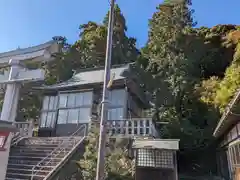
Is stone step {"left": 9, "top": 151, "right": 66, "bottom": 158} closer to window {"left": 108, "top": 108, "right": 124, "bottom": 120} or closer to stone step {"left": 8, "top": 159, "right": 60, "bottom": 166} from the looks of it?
stone step {"left": 8, "top": 159, "right": 60, "bottom": 166}

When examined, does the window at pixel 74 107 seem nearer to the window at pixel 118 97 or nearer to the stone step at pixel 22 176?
the window at pixel 118 97

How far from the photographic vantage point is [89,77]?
15273 millimetres

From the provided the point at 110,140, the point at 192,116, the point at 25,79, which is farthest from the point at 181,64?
the point at 25,79

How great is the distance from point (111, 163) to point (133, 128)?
2.78m

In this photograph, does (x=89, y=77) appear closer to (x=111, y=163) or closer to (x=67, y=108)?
(x=67, y=108)

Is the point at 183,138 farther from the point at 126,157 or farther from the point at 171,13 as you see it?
the point at 171,13

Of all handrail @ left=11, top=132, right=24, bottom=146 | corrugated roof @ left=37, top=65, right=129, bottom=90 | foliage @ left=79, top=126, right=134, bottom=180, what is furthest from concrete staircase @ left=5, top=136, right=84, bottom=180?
corrugated roof @ left=37, top=65, right=129, bottom=90

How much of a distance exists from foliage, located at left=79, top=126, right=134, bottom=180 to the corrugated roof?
5451 mm

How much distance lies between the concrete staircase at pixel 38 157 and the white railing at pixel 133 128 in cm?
186

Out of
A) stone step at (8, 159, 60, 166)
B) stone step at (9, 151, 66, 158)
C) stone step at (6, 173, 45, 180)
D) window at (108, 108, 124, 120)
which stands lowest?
stone step at (6, 173, 45, 180)

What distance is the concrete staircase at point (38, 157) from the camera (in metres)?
8.39

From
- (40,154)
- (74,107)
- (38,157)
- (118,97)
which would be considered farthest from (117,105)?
(38,157)

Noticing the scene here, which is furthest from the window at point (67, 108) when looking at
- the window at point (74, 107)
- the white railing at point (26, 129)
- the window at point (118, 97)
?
the white railing at point (26, 129)

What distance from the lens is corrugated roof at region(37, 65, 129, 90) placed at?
14316 mm
